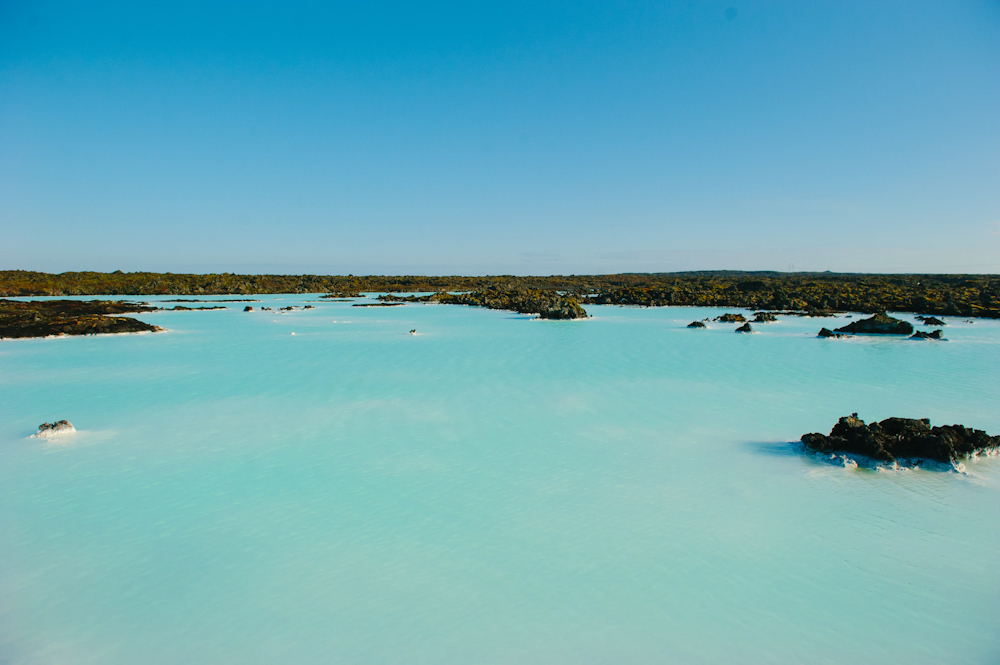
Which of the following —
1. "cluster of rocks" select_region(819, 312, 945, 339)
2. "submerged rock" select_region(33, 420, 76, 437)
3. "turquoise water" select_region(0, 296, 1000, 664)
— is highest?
"cluster of rocks" select_region(819, 312, 945, 339)

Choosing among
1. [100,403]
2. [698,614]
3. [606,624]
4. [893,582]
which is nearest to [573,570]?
[606,624]

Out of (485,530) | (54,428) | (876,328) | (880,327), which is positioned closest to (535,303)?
(876,328)

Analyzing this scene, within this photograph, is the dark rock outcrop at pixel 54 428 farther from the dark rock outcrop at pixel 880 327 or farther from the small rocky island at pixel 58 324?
the dark rock outcrop at pixel 880 327

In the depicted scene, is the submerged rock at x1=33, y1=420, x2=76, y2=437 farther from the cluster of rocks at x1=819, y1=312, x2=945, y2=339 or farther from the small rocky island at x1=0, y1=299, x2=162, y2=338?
the cluster of rocks at x1=819, y1=312, x2=945, y2=339

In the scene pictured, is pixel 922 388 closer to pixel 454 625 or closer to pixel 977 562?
pixel 977 562

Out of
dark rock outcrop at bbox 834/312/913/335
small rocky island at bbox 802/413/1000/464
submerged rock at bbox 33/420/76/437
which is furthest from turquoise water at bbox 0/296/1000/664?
dark rock outcrop at bbox 834/312/913/335

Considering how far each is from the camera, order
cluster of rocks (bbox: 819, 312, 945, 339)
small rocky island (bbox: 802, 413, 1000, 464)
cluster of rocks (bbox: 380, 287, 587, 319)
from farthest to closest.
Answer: cluster of rocks (bbox: 380, 287, 587, 319) → cluster of rocks (bbox: 819, 312, 945, 339) → small rocky island (bbox: 802, 413, 1000, 464)
